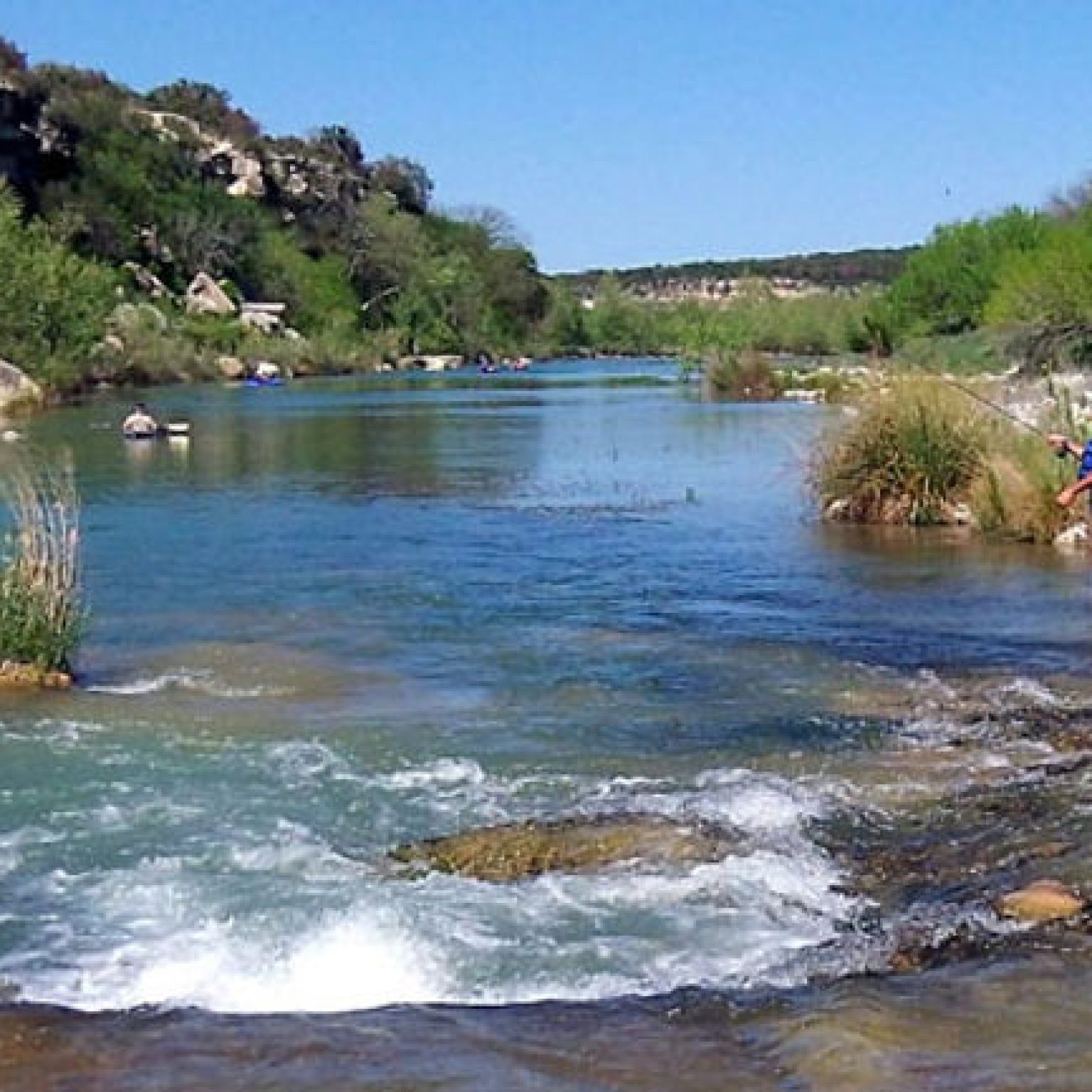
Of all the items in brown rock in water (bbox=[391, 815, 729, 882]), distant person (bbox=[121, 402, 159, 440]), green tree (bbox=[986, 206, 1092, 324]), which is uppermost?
green tree (bbox=[986, 206, 1092, 324])

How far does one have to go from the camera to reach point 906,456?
77.0 feet

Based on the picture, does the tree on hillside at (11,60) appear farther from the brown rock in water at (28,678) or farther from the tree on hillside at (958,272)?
the brown rock in water at (28,678)

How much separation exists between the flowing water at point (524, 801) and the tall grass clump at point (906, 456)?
2.29ft

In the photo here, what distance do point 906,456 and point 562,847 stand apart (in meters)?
15.1

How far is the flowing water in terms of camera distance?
6.64m

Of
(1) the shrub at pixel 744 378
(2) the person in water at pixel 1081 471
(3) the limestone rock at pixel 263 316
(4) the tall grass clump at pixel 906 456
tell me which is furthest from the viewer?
(3) the limestone rock at pixel 263 316

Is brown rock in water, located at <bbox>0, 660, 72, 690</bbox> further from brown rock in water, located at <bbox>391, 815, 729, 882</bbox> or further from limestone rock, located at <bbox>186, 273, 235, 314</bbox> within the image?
limestone rock, located at <bbox>186, 273, 235, 314</bbox>

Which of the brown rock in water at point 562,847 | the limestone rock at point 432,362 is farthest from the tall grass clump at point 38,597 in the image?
the limestone rock at point 432,362

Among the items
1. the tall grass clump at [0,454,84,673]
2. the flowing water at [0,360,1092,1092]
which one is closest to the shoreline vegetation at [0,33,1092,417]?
the flowing water at [0,360,1092,1092]

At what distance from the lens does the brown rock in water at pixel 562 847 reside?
9.10 metres

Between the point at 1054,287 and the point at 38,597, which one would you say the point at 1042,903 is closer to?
the point at 38,597

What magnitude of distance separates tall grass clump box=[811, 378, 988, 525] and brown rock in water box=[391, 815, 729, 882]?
44.8 ft

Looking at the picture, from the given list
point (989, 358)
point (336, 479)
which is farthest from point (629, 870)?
point (989, 358)

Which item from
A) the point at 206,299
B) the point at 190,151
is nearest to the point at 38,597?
the point at 206,299
